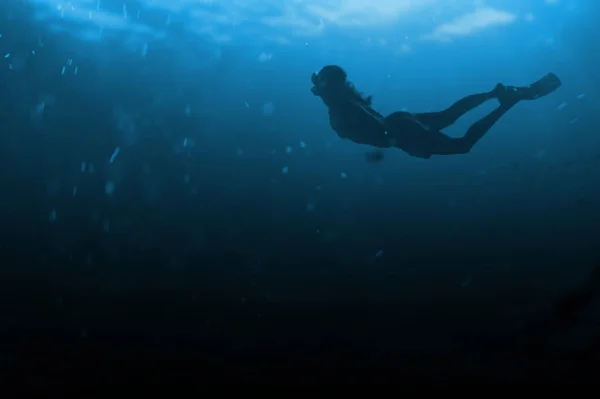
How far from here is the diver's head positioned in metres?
7.34

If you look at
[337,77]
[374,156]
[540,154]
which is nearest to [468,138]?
[337,77]

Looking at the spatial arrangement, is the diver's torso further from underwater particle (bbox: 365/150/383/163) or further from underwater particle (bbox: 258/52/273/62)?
underwater particle (bbox: 365/150/383/163)

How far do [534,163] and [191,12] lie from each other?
18874mm

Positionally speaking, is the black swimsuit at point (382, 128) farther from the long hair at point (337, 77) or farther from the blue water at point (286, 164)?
the blue water at point (286, 164)

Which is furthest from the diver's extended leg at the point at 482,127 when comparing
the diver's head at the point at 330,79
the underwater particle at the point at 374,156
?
the underwater particle at the point at 374,156

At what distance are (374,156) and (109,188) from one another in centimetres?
1369

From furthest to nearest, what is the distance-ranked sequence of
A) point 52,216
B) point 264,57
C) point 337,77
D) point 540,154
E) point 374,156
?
point 374,156 → point 540,154 → point 52,216 → point 264,57 → point 337,77

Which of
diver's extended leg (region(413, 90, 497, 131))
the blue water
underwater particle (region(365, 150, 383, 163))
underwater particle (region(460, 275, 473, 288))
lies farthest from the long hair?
underwater particle (region(460, 275, 473, 288))

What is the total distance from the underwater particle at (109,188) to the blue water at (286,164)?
0.06 metres

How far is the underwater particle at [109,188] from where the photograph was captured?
19594 mm

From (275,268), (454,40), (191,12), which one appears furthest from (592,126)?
(191,12)

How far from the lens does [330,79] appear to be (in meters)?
7.41

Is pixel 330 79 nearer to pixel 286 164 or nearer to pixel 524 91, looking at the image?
pixel 524 91

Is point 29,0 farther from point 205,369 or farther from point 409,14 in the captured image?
point 205,369
